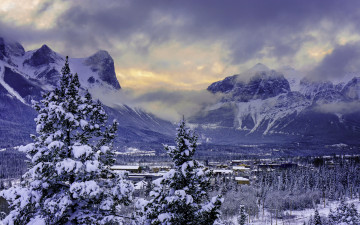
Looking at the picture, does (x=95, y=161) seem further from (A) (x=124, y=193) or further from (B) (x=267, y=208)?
(B) (x=267, y=208)

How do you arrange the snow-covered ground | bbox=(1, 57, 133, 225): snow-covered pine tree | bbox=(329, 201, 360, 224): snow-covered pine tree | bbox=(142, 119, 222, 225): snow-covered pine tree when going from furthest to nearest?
the snow-covered ground
bbox=(329, 201, 360, 224): snow-covered pine tree
bbox=(142, 119, 222, 225): snow-covered pine tree
bbox=(1, 57, 133, 225): snow-covered pine tree

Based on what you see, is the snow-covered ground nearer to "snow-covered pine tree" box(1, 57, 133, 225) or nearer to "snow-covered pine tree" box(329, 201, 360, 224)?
"snow-covered pine tree" box(329, 201, 360, 224)

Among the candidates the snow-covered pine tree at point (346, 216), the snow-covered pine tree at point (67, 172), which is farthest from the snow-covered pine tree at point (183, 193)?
the snow-covered pine tree at point (346, 216)

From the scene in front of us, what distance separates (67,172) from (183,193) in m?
6.24

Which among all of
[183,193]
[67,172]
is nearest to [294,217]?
[183,193]

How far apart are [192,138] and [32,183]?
9040mm

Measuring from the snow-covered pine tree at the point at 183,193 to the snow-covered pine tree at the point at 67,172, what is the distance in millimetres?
2032

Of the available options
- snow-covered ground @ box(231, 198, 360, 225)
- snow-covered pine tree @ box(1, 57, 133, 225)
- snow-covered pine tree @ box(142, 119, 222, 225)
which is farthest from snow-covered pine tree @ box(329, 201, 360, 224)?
snow-covered pine tree @ box(1, 57, 133, 225)

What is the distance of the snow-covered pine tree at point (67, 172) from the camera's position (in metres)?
13.0

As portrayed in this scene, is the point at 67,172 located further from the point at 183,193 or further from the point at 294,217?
the point at 294,217

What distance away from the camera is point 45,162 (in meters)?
13.5

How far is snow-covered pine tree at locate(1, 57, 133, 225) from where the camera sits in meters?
13.0

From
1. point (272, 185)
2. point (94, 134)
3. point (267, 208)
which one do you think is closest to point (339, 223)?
point (267, 208)

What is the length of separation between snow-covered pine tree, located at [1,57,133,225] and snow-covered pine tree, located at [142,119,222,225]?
6.67 ft
